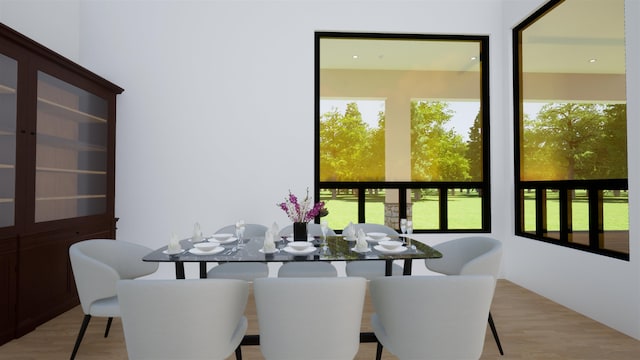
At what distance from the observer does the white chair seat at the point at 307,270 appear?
300cm

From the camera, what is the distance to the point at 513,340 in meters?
2.69

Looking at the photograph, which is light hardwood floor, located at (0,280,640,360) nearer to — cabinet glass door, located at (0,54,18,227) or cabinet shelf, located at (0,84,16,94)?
cabinet glass door, located at (0,54,18,227)

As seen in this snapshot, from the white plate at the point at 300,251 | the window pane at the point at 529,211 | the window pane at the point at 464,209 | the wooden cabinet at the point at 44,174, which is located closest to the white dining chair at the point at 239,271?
the white plate at the point at 300,251

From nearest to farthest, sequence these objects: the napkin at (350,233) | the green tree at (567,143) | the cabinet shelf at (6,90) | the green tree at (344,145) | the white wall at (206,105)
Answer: the cabinet shelf at (6,90) < the napkin at (350,233) < the green tree at (567,143) < the white wall at (206,105) < the green tree at (344,145)

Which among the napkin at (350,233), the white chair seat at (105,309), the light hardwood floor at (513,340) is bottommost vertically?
the light hardwood floor at (513,340)

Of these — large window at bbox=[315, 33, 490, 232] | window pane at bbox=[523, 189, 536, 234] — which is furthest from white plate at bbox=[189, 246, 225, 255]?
window pane at bbox=[523, 189, 536, 234]

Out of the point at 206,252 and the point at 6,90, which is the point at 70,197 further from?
the point at 206,252

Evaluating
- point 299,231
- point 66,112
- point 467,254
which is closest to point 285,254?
point 299,231

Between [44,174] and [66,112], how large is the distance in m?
0.64

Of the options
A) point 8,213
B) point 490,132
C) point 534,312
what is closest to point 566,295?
point 534,312

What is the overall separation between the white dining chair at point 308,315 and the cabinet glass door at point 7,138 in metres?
2.35

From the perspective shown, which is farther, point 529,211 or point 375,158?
→ point 375,158

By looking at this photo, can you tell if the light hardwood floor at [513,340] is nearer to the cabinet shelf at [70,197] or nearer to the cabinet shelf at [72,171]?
the cabinet shelf at [70,197]

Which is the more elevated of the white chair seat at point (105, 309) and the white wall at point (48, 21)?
the white wall at point (48, 21)
